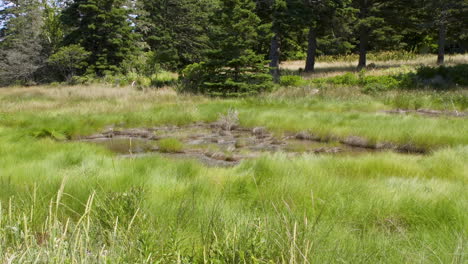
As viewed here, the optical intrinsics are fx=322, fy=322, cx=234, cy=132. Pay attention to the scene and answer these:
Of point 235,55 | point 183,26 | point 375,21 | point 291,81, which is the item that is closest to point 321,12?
point 375,21

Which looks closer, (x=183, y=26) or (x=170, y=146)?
(x=170, y=146)

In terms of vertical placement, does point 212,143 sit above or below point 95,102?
below

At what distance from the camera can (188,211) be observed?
280 centimetres

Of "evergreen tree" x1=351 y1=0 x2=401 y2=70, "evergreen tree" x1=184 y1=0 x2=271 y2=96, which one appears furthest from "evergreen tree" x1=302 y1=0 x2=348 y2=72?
"evergreen tree" x1=184 y1=0 x2=271 y2=96

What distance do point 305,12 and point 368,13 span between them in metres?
7.10

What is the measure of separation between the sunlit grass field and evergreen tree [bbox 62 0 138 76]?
1783 centimetres

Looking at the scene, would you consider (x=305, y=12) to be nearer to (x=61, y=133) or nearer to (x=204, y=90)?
(x=204, y=90)

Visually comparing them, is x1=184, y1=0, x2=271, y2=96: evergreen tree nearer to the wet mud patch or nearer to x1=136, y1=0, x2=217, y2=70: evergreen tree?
the wet mud patch

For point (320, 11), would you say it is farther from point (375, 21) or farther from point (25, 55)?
point (25, 55)

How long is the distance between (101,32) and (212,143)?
24246mm

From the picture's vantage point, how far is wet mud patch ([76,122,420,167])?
751 centimetres

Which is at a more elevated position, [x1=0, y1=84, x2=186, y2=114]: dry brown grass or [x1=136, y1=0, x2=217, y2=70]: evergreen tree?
[x1=136, y1=0, x2=217, y2=70]: evergreen tree

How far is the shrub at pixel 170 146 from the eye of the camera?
26.9 ft

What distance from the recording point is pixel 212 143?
8.81m
